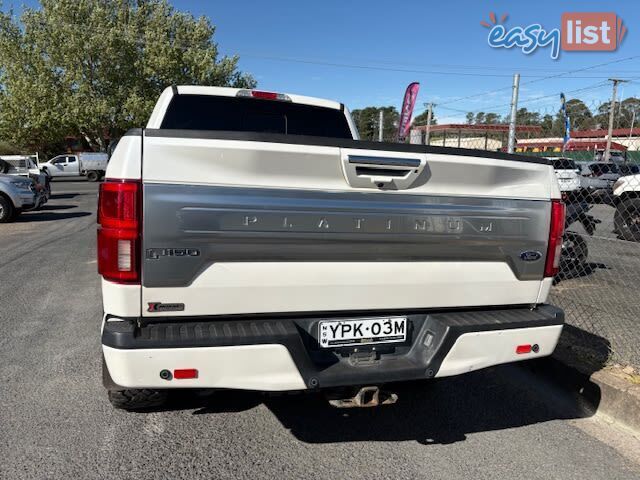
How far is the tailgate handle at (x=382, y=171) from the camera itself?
8.71 feet

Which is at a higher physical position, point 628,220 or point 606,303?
point 628,220

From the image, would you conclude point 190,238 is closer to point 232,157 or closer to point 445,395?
point 232,157

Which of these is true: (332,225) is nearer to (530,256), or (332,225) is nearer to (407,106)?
(530,256)

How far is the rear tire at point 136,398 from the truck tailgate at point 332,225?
3.19ft

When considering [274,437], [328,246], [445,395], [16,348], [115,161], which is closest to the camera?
[115,161]

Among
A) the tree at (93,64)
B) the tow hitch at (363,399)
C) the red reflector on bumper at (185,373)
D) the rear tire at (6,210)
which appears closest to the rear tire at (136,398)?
the red reflector on bumper at (185,373)

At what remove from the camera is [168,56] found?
3719cm

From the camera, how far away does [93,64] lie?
37281 millimetres

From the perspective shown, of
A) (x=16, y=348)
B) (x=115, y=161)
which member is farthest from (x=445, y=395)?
(x=16, y=348)

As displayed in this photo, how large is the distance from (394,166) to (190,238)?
3.54 ft

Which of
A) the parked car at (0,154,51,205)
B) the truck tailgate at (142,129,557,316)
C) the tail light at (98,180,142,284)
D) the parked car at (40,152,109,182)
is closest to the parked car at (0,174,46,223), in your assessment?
the parked car at (0,154,51,205)

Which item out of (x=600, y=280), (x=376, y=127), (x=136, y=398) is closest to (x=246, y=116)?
(x=136, y=398)

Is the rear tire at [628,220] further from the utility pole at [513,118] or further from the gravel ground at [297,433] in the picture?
the gravel ground at [297,433]

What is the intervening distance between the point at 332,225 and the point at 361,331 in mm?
606
